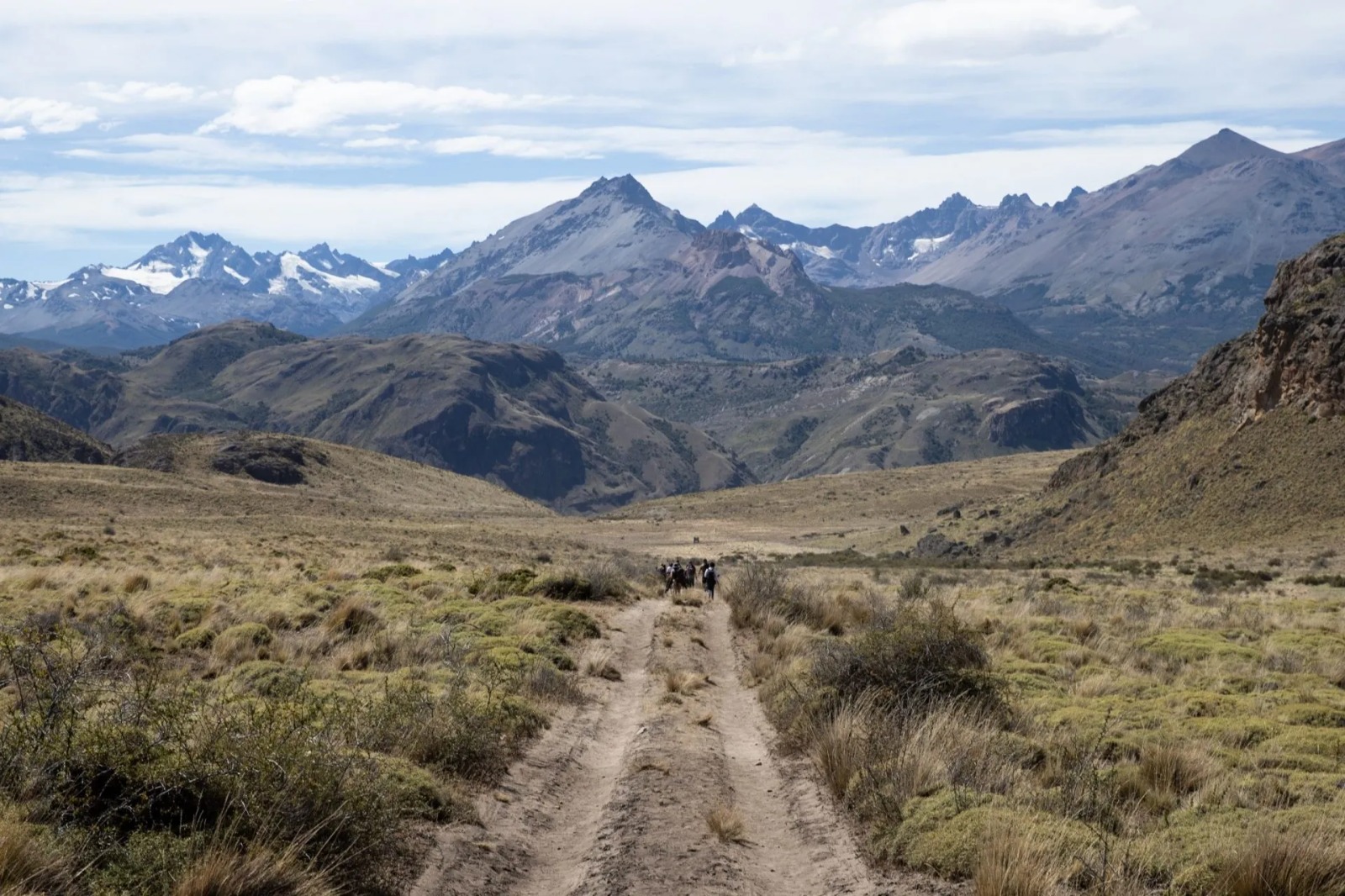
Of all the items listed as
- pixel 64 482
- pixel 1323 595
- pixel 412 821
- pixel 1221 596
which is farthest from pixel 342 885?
pixel 64 482

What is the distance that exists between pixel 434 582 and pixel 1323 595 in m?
27.9

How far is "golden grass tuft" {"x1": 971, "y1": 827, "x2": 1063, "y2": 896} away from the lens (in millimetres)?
7672

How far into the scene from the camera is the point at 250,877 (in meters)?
7.23

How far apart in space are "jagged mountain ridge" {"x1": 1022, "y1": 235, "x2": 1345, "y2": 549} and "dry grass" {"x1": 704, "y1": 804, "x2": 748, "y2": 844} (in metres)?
49.2

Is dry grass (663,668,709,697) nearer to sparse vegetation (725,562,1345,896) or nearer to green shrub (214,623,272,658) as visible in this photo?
sparse vegetation (725,562,1345,896)

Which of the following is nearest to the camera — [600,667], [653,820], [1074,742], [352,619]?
[653,820]

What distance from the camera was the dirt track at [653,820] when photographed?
892 cm

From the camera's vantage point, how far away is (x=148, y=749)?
8.38 m

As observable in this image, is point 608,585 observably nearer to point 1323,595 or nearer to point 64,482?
point 1323,595

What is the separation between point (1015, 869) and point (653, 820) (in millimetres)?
3794

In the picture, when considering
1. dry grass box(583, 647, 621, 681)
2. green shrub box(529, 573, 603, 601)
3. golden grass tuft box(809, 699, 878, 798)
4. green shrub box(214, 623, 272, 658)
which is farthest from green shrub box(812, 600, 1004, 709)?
green shrub box(529, 573, 603, 601)

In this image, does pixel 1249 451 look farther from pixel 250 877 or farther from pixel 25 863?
pixel 25 863

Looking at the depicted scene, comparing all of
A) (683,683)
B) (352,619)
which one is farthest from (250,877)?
(352,619)

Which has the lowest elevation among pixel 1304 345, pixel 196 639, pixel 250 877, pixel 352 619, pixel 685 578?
pixel 685 578
